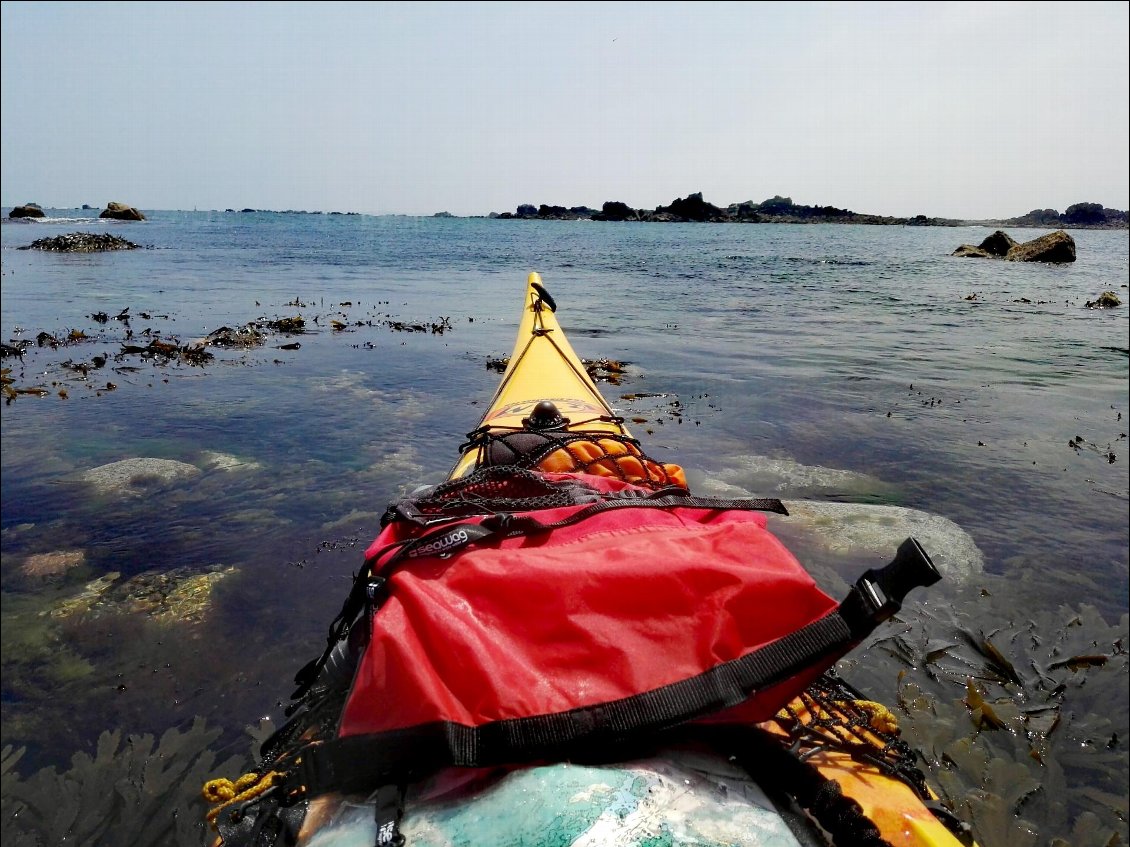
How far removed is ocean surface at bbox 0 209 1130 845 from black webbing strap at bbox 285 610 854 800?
1879 millimetres

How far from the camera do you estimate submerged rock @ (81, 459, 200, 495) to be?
575 centimetres

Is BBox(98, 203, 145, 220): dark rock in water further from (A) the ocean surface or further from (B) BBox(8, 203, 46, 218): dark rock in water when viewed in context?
(A) the ocean surface

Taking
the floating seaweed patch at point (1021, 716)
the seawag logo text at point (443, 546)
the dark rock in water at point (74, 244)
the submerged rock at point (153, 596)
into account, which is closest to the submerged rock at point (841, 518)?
the floating seaweed patch at point (1021, 716)

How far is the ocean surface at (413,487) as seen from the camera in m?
3.19

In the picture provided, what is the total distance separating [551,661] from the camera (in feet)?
5.40

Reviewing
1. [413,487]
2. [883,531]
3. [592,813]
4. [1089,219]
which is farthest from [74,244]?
[1089,219]

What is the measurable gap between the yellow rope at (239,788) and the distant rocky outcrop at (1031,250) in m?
→ 41.7

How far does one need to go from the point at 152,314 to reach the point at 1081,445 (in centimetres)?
1738

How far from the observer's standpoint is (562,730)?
4.99 feet

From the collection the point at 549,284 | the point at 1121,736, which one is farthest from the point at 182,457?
the point at 549,284

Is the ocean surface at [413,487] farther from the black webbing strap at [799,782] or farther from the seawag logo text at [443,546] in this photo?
the seawag logo text at [443,546]

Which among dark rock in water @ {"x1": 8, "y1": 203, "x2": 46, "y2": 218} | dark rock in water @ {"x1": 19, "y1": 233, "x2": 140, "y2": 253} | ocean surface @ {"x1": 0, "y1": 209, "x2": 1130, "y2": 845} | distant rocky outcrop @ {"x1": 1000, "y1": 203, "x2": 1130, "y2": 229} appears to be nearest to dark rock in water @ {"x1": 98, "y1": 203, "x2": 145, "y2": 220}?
dark rock in water @ {"x1": 8, "y1": 203, "x2": 46, "y2": 218}

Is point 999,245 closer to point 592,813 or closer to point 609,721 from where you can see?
point 609,721

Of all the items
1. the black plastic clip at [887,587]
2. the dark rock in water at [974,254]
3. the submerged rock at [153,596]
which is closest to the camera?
the black plastic clip at [887,587]
